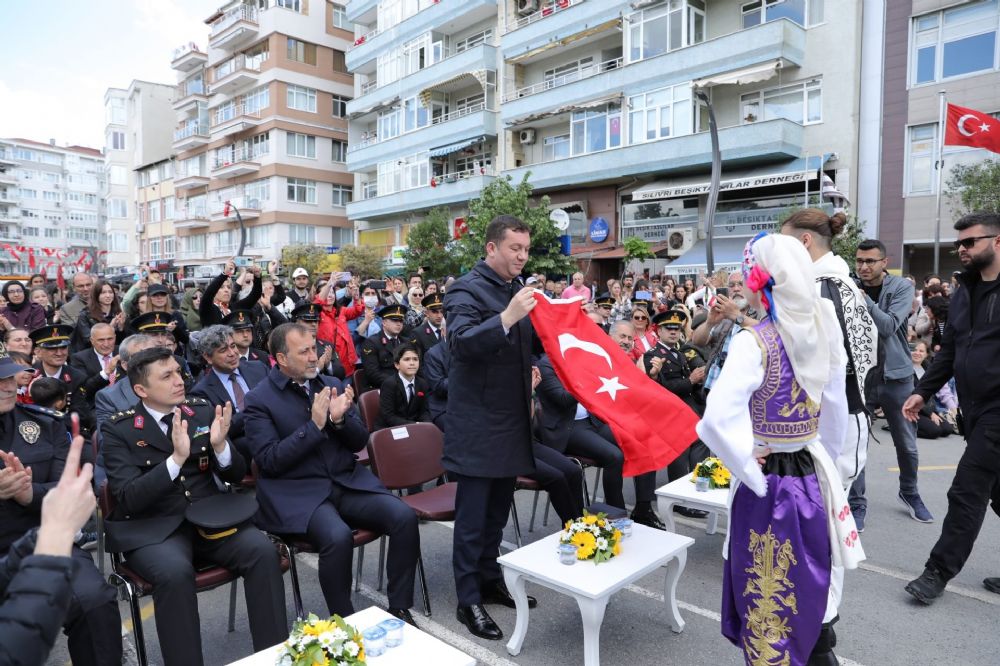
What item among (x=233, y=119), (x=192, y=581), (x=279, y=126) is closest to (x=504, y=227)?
(x=192, y=581)

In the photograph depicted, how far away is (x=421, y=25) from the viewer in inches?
1241

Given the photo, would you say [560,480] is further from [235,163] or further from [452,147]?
[235,163]

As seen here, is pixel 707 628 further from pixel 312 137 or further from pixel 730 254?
pixel 312 137

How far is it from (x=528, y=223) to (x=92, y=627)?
19.1m

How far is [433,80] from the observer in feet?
101

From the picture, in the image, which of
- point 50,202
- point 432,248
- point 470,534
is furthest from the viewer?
point 50,202

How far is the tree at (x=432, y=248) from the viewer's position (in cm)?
2623

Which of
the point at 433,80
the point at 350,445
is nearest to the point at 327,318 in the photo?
the point at 350,445

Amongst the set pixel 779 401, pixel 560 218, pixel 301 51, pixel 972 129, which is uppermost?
pixel 301 51

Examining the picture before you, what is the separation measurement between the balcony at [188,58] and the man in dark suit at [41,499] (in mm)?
52643

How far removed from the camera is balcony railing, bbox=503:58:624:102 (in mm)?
24484

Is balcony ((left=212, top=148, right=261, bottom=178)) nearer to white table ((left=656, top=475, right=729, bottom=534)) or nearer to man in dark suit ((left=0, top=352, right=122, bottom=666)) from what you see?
man in dark suit ((left=0, top=352, right=122, bottom=666))

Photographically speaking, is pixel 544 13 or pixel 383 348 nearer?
pixel 383 348

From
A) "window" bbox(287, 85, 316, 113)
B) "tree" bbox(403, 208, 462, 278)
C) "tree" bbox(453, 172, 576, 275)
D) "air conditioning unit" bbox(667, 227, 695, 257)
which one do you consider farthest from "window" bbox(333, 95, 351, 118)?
"air conditioning unit" bbox(667, 227, 695, 257)
